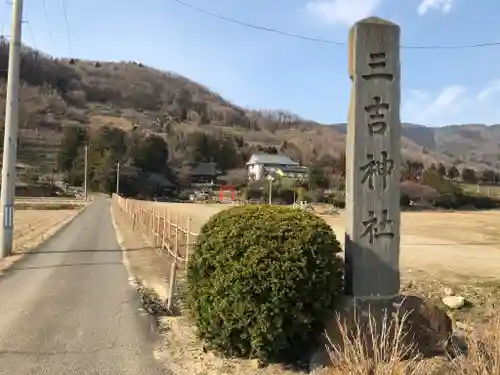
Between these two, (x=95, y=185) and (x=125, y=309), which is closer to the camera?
(x=125, y=309)

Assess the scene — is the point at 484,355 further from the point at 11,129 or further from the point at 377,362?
the point at 11,129

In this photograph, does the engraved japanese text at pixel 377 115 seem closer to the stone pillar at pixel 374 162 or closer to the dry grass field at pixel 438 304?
the stone pillar at pixel 374 162

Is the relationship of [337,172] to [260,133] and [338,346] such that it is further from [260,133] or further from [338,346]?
[338,346]

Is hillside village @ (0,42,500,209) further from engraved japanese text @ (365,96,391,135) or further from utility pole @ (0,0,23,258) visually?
engraved japanese text @ (365,96,391,135)

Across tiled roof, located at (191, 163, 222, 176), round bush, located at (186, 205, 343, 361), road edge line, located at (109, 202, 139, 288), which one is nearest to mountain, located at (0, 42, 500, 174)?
tiled roof, located at (191, 163, 222, 176)

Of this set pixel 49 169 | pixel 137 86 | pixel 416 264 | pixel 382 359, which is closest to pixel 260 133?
pixel 137 86

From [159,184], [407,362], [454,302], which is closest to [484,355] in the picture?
[407,362]

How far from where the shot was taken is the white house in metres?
94.6

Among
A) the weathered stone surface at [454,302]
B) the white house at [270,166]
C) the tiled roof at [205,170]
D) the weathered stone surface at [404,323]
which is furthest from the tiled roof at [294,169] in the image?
the weathered stone surface at [404,323]

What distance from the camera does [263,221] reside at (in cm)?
461

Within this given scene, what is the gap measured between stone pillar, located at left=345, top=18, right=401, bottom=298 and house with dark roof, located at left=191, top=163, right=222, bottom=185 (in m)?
90.5

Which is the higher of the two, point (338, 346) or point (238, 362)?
point (338, 346)

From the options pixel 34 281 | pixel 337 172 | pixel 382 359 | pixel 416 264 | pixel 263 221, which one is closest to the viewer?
pixel 382 359

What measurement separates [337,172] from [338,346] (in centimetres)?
8263
